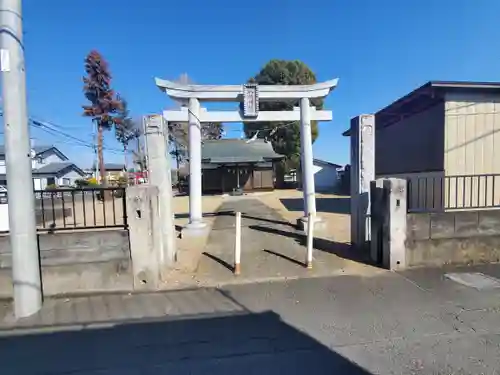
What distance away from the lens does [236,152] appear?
23.4 m

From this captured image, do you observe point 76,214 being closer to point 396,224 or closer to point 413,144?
point 396,224

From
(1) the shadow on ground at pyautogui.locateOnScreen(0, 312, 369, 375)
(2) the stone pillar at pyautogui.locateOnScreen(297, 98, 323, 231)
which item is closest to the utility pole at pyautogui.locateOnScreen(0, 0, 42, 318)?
(1) the shadow on ground at pyautogui.locateOnScreen(0, 312, 369, 375)

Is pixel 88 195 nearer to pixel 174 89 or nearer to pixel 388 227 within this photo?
pixel 174 89

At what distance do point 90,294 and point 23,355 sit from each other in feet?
4.40

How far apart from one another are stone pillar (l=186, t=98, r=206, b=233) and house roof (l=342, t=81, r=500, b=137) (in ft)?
16.0

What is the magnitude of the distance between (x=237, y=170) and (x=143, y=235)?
748 inches

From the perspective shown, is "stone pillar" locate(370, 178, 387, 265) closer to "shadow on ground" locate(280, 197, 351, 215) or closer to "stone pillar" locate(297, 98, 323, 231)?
"stone pillar" locate(297, 98, 323, 231)

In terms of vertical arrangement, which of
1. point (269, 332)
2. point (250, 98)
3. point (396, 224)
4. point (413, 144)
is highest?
point (250, 98)

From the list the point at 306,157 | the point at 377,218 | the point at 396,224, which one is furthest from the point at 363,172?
the point at 306,157

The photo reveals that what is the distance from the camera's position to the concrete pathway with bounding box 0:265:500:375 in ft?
8.24

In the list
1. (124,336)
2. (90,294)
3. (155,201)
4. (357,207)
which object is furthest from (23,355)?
(357,207)

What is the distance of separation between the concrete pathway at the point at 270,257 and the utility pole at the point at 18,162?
7.25 feet

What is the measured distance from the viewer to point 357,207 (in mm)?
5867

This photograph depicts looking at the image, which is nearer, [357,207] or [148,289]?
[148,289]
